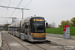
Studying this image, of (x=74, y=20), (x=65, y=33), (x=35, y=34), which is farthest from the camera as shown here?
(x=74, y=20)

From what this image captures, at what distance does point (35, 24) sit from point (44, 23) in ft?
4.02

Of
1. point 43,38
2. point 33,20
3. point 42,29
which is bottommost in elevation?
point 43,38

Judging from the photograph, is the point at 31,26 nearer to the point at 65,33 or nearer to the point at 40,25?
the point at 40,25

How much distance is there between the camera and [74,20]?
251 ft

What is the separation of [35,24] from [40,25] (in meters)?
0.62

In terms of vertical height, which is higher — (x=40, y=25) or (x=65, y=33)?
(x=40, y=25)

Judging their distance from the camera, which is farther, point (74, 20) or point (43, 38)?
point (74, 20)

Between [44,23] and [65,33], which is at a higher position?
[44,23]

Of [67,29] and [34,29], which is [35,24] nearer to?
[34,29]

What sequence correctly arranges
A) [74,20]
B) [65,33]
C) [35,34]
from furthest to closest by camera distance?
[74,20], [65,33], [35,34]

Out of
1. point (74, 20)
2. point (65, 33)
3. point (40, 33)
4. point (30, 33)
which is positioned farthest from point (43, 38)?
point (74, 20)

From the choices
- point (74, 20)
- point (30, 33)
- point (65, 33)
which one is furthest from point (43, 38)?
point (74, 20)

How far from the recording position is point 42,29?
48.3ft

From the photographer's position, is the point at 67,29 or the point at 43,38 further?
the point at 67,29
